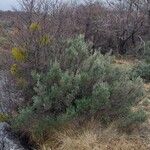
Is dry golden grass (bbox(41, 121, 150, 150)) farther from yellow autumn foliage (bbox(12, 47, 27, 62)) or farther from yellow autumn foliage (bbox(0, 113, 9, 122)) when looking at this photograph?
yellow autumn foliage (bbox(12, 47, 27, 62))

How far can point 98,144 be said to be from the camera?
7.69 meters

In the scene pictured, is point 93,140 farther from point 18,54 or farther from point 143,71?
point 143,71

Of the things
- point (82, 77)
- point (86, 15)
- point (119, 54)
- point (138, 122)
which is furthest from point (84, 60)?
point (86, 15)

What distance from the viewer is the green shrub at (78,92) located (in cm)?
807

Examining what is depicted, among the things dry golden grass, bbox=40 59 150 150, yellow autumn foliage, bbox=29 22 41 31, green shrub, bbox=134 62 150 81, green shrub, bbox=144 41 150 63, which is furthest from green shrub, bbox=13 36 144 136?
green shrub, bbox=144 41 150 63

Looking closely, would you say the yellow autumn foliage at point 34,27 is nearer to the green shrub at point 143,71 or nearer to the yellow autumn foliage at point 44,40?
the yellow autumn foliage at point 44,40

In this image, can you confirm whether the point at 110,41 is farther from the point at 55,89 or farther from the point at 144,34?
the point at 55,89

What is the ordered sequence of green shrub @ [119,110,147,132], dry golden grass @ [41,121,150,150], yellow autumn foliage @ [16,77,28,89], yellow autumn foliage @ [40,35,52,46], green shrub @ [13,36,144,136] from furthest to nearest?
yellow autumn foliage @ [40,35,52,46], yellow autumn foliage @ [16,77,28,89], green shrub @ [119,110,147,132], green shrub @ [13,36,144,136], dry golden grass @ [41,121,150,150]

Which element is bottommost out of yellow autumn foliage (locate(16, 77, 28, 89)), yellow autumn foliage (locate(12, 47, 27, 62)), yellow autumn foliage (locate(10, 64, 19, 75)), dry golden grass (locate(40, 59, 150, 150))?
dry golden grass (locate(40, 59, 150, 150))

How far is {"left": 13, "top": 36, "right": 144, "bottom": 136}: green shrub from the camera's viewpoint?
8.07 m

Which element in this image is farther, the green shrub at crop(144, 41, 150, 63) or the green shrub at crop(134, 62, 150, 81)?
the green shrub at crop(144, 41, 150, 63)

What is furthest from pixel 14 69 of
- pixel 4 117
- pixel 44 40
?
pixel 4 117

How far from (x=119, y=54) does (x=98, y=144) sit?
9947 millimetres

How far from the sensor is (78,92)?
27.7 feet
